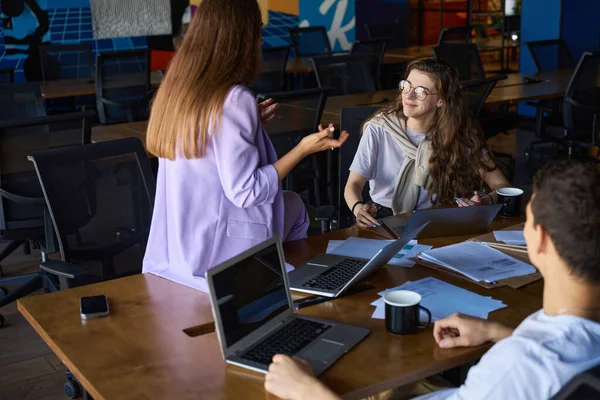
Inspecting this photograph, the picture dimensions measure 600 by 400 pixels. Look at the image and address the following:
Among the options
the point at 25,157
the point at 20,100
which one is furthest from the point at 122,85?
the point at 25,157

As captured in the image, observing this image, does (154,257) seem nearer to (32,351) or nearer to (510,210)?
(510,210)

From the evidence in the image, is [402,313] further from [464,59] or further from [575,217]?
[464,59]

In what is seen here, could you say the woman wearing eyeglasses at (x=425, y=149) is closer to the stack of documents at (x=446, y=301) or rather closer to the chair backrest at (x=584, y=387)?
the stack of documents at (x=446, y=301)

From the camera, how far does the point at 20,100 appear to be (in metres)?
4.89

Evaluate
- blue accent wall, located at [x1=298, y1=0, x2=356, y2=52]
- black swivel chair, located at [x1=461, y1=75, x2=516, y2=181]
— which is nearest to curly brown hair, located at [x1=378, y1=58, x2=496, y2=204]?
black swivel chair, located at [x1=461, y1=75, x2=516, y2=181]

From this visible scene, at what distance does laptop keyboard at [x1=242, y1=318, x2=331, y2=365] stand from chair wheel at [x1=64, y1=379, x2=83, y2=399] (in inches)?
61.2

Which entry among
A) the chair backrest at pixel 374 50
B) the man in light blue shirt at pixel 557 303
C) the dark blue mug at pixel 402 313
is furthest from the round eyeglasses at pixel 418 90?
the chair backrest at pixel 374 50

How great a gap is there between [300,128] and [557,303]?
9.75 ft

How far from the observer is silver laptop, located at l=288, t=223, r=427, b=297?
82.1 inches

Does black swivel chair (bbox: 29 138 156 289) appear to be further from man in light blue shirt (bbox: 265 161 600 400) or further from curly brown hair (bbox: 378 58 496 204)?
man in light blue shirt (bbox: 265 161 600 400)

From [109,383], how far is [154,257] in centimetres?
77

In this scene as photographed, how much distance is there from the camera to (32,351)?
3574 mm

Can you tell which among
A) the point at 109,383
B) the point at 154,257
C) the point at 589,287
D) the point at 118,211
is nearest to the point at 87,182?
the point at 118,211

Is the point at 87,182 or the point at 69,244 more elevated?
the point at 87,182
